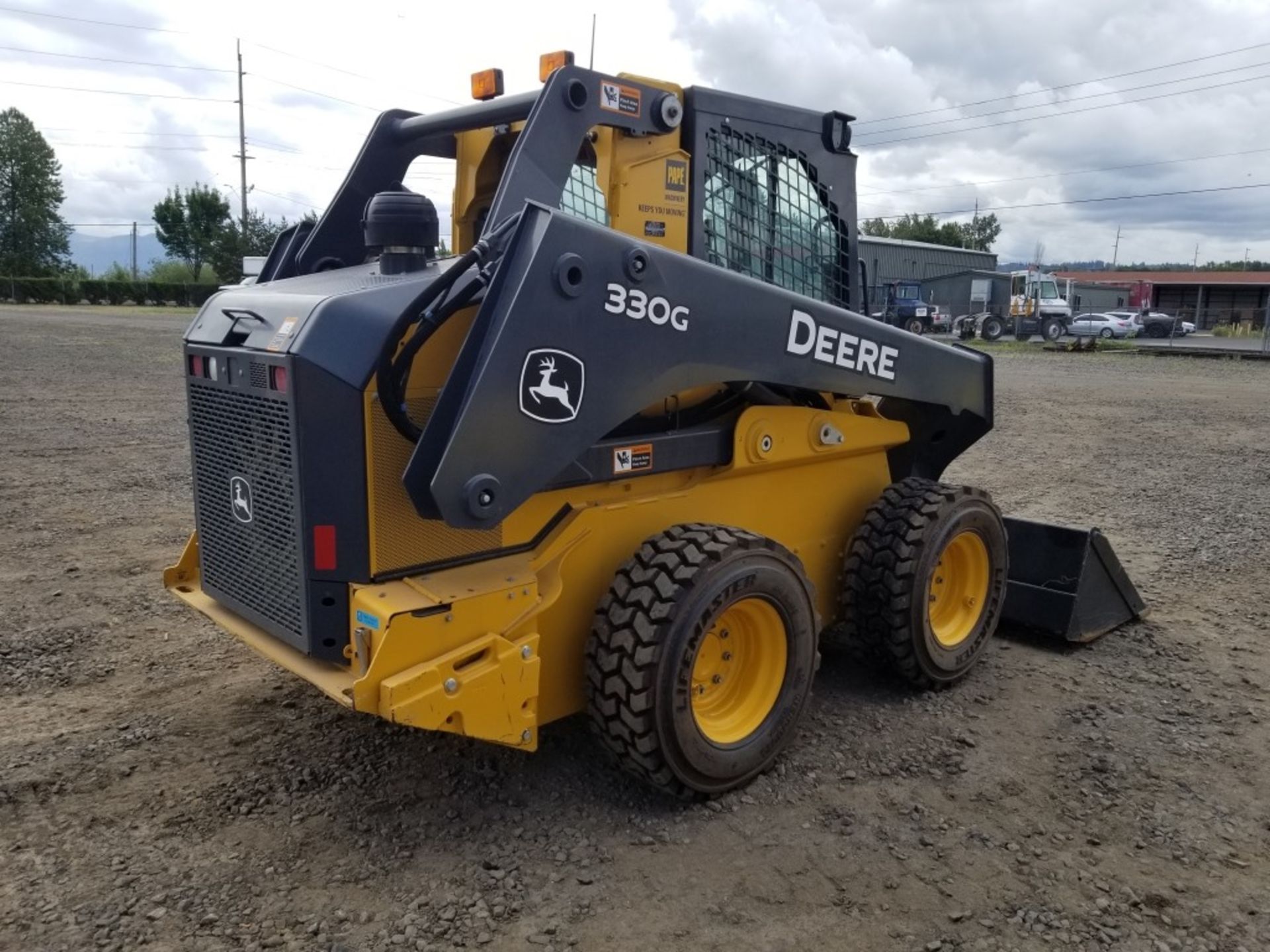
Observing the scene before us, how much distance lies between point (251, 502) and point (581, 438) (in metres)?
1.14

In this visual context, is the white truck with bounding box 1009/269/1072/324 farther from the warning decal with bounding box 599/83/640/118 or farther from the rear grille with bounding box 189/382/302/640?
the rear grille with bounding box 189/382/302/640

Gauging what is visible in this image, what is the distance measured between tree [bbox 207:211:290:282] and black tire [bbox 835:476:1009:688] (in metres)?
56.6

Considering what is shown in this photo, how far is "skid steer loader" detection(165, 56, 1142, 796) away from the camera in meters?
2.97

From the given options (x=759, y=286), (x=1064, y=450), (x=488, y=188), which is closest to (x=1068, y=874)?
(x=759, y=286)

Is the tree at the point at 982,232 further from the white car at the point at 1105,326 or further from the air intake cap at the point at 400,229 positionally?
the air intake cap at the point at 400,229

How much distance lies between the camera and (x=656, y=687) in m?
3.25

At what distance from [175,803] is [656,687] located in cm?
170

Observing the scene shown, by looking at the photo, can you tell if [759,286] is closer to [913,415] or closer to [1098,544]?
[913,415]

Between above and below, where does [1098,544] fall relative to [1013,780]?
above

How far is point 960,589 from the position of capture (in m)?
4.82

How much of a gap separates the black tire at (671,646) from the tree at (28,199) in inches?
3149

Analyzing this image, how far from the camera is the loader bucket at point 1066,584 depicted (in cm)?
516

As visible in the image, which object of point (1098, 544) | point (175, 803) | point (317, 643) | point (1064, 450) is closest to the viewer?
point (317, 643)

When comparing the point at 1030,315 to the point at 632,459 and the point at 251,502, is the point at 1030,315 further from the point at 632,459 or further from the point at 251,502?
the point at 251,502
